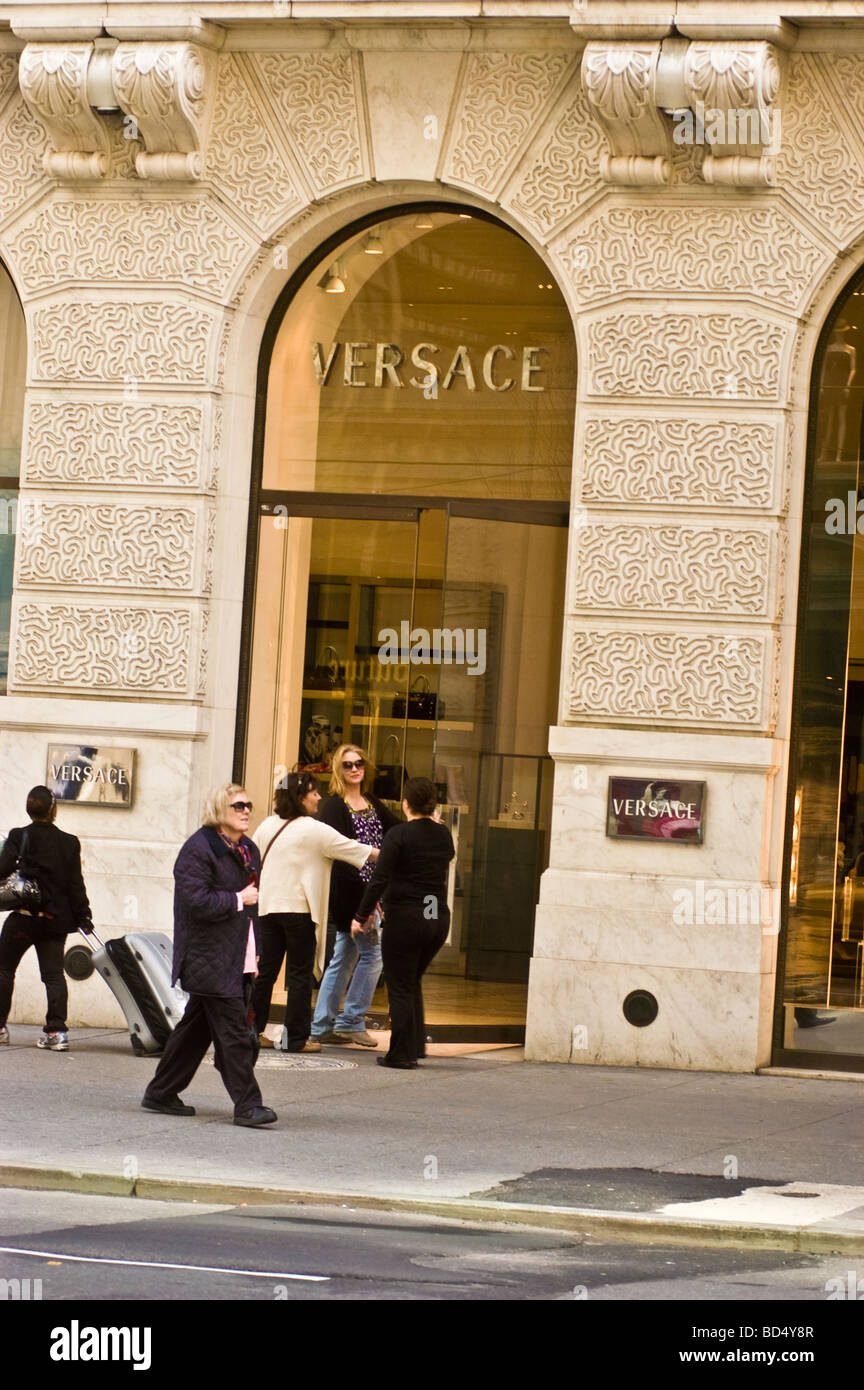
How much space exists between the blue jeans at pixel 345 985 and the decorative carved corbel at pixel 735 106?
5830 millimetres

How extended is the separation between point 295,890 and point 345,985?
129 centimetres

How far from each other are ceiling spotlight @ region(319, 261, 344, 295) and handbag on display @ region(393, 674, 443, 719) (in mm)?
3005

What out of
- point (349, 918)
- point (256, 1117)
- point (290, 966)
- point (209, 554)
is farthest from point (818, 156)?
point (256, 1117)

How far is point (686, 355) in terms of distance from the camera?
1463 cm

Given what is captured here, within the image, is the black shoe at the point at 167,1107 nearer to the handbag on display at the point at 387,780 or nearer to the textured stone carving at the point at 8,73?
the handbag on display at the point at 387,780

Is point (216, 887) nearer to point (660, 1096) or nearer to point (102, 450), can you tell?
point (660, 1096)

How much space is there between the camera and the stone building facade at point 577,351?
14.4 meters

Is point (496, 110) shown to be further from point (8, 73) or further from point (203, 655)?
point (203, 655)

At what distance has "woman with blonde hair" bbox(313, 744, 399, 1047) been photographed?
573 inches

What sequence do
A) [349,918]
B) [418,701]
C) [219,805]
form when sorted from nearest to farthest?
[219,805], [349,918], [418,701]

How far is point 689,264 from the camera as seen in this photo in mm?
14633

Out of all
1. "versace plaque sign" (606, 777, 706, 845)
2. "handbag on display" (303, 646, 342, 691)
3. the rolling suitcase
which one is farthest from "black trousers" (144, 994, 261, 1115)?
"handbag on display" (303, 646, 342, 691)

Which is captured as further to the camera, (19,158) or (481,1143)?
(19,158)
